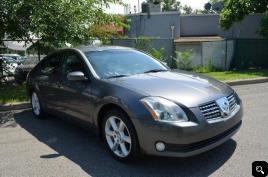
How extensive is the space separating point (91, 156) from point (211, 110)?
6.06ft

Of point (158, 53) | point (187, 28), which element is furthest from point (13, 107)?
point (187, 28)

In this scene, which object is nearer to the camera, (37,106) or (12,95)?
(37,106)

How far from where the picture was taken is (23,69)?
14766 mm

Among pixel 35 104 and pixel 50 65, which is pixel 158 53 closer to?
pixel 35 104

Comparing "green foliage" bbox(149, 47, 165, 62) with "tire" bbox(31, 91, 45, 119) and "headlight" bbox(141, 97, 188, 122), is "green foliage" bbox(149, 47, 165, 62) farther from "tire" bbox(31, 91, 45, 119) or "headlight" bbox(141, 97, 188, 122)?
"headlight" bbox(141, 97, 188, 122)

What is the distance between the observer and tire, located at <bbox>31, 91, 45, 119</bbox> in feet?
25.2

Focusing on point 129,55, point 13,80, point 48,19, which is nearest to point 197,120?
point 129,55

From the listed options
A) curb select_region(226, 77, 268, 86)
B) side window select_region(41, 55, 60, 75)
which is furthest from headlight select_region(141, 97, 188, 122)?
curb select_region(226, 77, 268, 86)

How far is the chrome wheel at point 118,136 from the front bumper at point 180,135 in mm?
337

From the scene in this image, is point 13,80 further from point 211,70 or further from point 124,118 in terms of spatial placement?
point 124,118

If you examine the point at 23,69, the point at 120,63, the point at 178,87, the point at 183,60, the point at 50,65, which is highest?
the point at 120,63

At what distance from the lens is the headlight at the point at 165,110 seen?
453 cm

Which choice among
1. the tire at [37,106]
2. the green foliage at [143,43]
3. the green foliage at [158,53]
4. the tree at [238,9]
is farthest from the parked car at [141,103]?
the tree at [238,9]

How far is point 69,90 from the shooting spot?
6.23 meters
